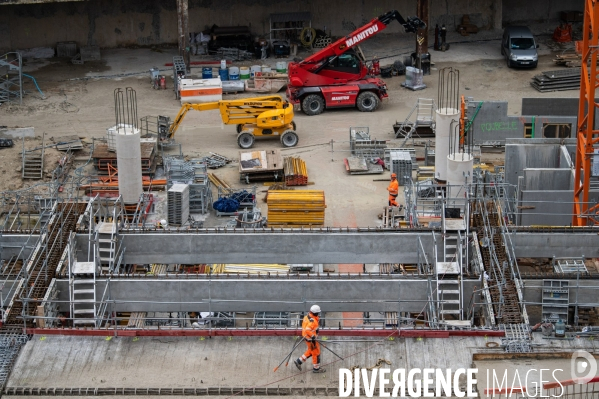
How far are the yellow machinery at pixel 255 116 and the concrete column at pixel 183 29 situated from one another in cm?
783

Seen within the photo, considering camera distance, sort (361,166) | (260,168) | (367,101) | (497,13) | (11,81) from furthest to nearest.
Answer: (497,13), (11,81), (367,101), (361,166), (260,168)

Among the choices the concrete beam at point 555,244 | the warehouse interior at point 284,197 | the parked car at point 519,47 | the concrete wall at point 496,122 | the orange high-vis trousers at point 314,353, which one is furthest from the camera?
the parked car at point 519,47

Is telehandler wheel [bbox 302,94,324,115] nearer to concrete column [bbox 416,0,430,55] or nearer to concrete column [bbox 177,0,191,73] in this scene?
concrete column [bbox 416,0,430,55]

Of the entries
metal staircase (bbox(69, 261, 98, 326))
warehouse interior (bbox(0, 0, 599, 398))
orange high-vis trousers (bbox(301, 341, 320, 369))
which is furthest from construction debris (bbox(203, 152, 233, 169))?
orange high-vis trousers (bbox(301, 341, 320, 369))

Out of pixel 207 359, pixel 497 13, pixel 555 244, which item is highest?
pixel 497 13

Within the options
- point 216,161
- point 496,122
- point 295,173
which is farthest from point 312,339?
point 496,122

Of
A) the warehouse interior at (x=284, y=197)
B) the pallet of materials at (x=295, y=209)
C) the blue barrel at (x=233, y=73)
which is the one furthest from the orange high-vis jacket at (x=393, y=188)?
the blue barrel at (x=233, y=73)

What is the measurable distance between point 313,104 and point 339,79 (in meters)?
1.66

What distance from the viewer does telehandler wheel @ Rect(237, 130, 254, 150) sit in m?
43.4

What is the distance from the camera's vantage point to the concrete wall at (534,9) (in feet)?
191

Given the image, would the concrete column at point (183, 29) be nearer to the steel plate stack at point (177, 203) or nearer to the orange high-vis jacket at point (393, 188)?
the steel plate stack at point (177, 203)

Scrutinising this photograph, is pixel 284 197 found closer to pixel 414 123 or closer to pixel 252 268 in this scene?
pixel 252 268

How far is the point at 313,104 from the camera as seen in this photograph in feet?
154

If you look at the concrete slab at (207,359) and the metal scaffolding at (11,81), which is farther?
the metal scaffolding at (11,81)
